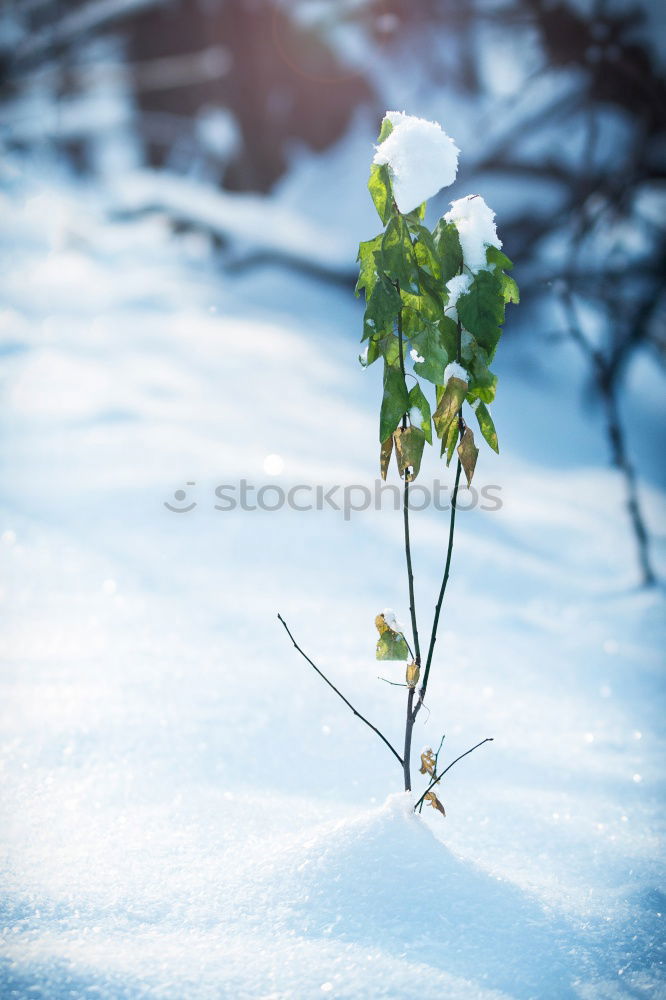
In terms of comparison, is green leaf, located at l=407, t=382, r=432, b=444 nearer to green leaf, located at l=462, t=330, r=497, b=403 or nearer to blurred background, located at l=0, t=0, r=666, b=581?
green leaf, located at l=462, t=330, r=497, b=403

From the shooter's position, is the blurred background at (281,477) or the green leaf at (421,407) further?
the blurred background at (281,477)

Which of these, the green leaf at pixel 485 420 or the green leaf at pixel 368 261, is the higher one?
the green leaf at pixel 368 261

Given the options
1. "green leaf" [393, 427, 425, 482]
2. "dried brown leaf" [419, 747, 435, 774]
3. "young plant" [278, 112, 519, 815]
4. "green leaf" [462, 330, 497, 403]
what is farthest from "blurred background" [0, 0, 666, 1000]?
"green leaf" [462, 330, 497, 403]

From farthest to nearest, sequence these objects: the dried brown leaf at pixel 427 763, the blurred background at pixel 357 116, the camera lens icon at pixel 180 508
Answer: the blurred background at pixel 357 116, the camera lens icon at pixel 180 508, the dried brown leaf at pixel 427 763

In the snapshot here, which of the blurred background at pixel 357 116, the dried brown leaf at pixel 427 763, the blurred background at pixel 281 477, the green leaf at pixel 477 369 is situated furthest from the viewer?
the blurred background at pixel 357 116

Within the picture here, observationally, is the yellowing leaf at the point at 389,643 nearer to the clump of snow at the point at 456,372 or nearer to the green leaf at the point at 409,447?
the green leaf at the point at 409,447

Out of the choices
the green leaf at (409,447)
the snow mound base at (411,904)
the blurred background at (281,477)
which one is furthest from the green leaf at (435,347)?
the blurred background at (281,477)

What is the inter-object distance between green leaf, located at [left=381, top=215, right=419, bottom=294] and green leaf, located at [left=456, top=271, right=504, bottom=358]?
0.10 metres

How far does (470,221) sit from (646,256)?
19.2ft

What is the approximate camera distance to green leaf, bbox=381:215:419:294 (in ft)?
3.96

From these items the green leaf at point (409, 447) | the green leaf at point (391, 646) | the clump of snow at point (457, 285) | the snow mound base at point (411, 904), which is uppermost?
the clump of snow at point (457, 285)

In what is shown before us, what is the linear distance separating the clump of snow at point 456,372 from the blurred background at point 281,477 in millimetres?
1053

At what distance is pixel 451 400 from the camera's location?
49.6 inches

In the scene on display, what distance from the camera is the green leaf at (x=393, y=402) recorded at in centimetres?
125
